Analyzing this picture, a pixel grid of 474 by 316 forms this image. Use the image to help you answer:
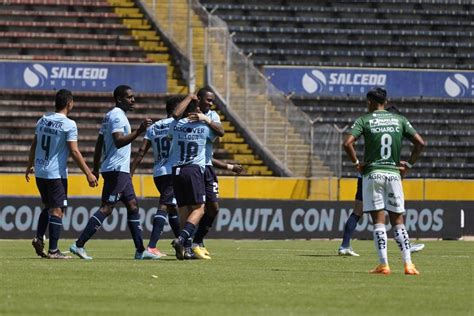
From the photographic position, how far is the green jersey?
15.6 m

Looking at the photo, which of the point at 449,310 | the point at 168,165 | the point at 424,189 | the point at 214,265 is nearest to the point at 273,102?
the point at 424,189

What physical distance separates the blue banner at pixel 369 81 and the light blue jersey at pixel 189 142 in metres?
20.6

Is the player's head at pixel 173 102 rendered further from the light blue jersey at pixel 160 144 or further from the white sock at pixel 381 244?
the white sock at pixel 381 244

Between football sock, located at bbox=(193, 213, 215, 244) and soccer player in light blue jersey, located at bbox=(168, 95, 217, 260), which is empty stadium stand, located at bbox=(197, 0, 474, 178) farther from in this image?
soccer player in light blue jersey, located at bbox=(168, 95, 217, 260)

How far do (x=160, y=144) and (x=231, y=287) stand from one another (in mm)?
6753

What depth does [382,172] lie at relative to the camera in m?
15.6

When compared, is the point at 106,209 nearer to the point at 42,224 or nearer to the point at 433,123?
the point at 42,224

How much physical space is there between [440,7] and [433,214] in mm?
14147

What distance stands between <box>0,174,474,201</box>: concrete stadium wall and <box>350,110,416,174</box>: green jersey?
16.7 m

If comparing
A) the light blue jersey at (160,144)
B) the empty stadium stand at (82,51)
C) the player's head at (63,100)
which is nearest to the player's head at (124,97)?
the player's head at (63,100)

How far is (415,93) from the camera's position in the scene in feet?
133

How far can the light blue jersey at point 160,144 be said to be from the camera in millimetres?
19734

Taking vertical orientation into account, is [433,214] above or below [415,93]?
below

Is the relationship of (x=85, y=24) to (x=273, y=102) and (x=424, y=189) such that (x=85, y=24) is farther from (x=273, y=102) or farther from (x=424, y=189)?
(x=424, y=189)
